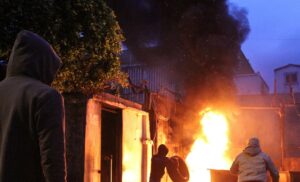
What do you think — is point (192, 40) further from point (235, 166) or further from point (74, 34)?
point (74, 34)

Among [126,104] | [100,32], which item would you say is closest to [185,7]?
[126,104]

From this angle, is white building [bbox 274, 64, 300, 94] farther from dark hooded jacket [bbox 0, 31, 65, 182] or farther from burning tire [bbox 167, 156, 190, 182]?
dark hooded jacket [bbox 0, 31, 65, 182]

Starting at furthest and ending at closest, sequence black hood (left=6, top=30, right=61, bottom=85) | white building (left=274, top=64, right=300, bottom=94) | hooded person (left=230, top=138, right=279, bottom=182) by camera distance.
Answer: white building (left=274, top=64, right=300, bottom=94) → hooded person (left=230, top=138, right=279, bottom=182) → black hood (left=6, top=30, right=61, bottom=85)

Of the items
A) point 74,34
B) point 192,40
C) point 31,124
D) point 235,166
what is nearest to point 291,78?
point 192,40

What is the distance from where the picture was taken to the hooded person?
7.65 metres

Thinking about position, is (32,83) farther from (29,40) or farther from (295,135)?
(295,135)

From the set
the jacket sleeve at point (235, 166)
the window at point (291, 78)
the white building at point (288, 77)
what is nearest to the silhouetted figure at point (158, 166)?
the jacket sleeve at point (235, 166)

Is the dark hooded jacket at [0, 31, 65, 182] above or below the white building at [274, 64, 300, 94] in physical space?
below

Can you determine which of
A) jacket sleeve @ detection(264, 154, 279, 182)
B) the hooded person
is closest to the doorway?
the hooded person

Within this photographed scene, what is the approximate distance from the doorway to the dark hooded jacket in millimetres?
7605

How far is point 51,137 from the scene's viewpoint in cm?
214

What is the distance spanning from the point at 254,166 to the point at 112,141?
382 cm

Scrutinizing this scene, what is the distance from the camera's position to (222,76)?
16.9m

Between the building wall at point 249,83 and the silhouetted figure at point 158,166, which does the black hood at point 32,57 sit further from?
the building wall at point 249,83
